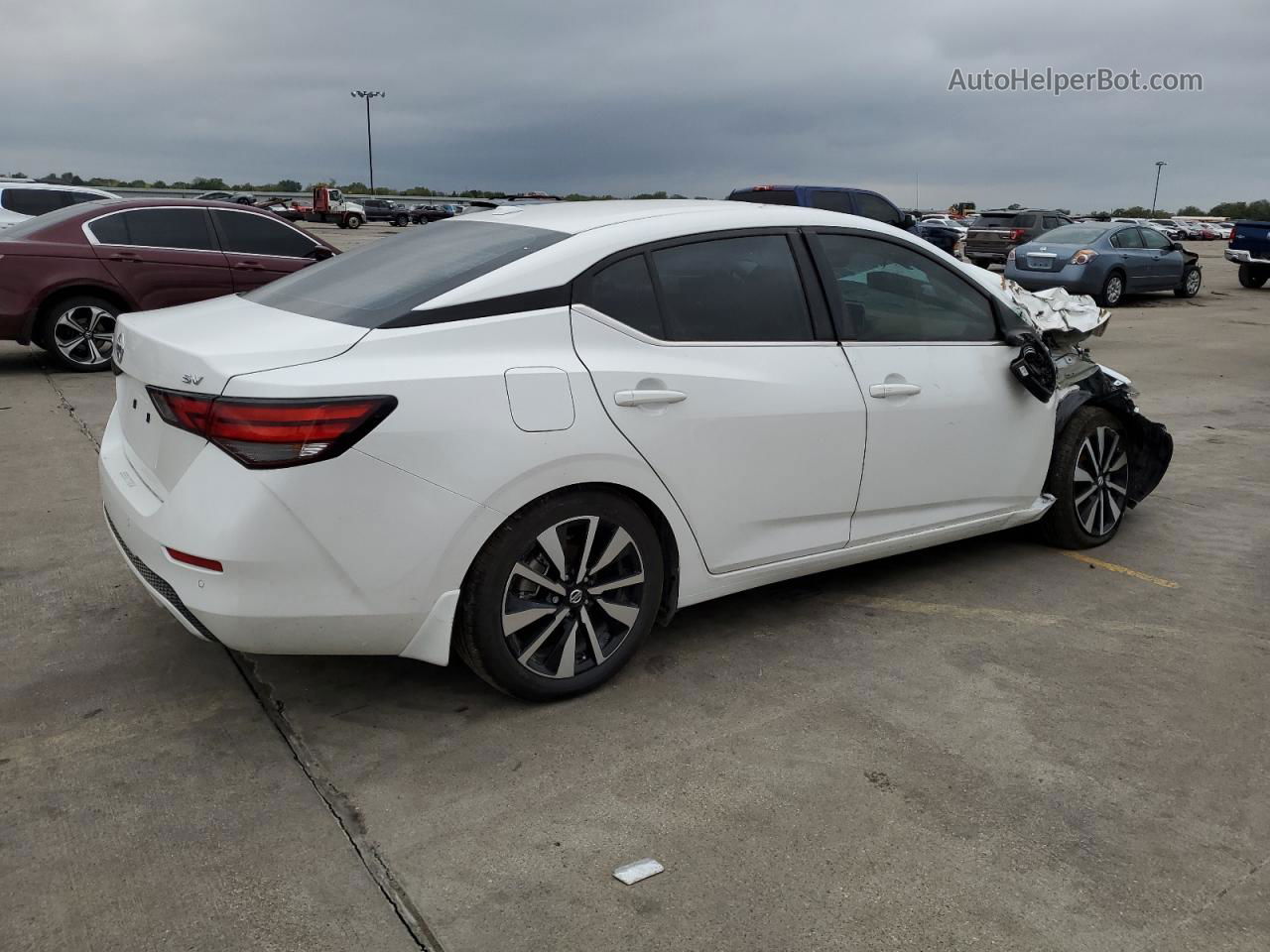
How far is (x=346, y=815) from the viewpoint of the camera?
9.58ft

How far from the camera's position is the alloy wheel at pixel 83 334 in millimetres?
9539

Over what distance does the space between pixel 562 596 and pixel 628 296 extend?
1.01 metres

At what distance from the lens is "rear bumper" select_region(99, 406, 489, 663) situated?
9.70 ft

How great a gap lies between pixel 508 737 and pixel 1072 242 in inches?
697

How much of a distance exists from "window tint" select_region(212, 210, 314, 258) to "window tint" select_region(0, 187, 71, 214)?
243 inches

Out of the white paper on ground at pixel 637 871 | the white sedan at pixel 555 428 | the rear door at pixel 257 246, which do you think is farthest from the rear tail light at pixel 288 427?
the rear door at pixel 257 246

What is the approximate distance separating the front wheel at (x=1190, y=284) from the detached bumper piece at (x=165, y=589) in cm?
2148

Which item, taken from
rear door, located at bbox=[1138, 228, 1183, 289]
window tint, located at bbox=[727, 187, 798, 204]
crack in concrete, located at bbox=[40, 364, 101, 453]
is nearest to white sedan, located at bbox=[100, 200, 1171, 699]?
crack in concrete, located at bbox=[40, 364, 101, 453]

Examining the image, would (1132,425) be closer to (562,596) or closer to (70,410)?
(562,596)

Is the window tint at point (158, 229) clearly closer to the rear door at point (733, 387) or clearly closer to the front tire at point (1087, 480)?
the rear door at point (733, 387)

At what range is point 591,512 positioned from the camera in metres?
3.39

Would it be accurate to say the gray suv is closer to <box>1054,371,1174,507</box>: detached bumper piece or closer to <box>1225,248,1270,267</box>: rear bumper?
<box>1225,248,1270,267</box>: rear bumper

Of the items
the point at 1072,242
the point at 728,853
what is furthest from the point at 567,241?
the point at 1072,242

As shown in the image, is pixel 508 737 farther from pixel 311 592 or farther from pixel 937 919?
pixel 937 919
